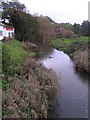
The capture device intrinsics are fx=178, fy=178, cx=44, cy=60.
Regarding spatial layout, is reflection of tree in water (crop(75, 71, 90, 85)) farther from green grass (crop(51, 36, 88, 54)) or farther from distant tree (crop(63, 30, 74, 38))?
distant tree (crop(63, 30, 74, 38))

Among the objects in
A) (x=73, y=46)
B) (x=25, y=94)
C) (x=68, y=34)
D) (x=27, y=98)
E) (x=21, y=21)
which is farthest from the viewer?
(x=68, y=34)

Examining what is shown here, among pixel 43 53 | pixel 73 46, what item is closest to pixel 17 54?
pixel 43 53

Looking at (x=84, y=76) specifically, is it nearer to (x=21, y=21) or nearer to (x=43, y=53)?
(x=43, y=53)

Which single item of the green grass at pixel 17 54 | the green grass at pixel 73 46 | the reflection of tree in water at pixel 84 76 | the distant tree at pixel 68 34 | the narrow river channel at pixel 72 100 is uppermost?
the distant tree at pixel 68 34

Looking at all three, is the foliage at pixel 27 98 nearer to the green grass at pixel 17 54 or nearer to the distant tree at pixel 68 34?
the green grass at pixel 17 54

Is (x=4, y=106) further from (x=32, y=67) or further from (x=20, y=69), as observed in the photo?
(x=32, y=67)

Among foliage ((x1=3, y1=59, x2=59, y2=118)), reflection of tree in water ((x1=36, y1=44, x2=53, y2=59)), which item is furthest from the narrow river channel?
reflection of tree in water ((x1=36, y1=44, x2=53, y2=59))

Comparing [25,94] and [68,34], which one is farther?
[68,34]

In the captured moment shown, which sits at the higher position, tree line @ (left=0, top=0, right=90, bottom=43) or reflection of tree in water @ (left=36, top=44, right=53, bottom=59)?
tree line @ (left=0, top=0, right=90, bottom=43)

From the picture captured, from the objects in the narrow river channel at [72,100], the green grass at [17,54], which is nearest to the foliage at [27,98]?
the narrow river channel at [72,100]

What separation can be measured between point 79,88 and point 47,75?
3091 mm

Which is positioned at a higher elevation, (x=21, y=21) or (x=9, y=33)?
(x=21, y=21)

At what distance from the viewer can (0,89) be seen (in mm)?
8016

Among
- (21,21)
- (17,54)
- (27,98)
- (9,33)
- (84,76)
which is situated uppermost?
(21,21)
